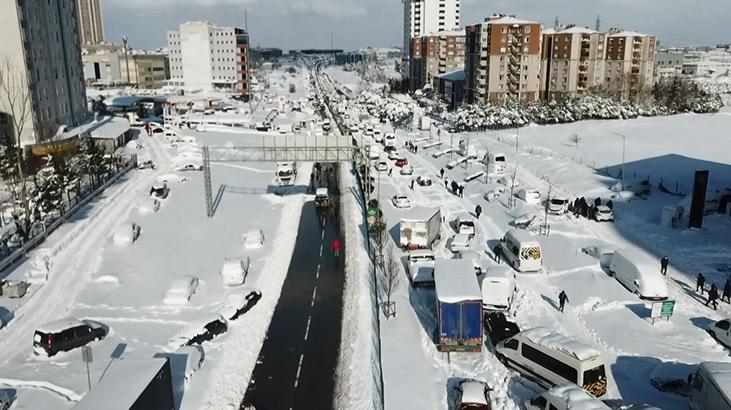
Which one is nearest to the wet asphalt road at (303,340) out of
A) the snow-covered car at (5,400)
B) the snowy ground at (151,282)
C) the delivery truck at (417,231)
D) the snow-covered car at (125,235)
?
the snowy ground at (151,282)

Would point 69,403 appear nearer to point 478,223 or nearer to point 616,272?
point 616,272

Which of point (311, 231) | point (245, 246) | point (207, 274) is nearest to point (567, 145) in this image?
point (311, 231)

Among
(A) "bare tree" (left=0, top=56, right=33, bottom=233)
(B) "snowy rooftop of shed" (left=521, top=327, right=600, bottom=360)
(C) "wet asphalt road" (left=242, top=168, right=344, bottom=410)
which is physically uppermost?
(A) "bare tree" (left=0, top=56, right=33, bottom=233)

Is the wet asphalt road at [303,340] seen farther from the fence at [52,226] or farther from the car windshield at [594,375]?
Answer: the fence at [52,226]

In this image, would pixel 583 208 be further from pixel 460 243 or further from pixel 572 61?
pixel 572 61

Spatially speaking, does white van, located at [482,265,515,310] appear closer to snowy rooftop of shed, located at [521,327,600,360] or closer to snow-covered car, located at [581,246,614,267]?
snowy rooftop of shed, located at [521,327,600,360]

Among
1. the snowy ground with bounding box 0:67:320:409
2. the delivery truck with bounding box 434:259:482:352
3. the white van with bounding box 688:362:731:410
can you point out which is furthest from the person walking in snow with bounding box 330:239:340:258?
the white van with bounding box 688:362:731:410
